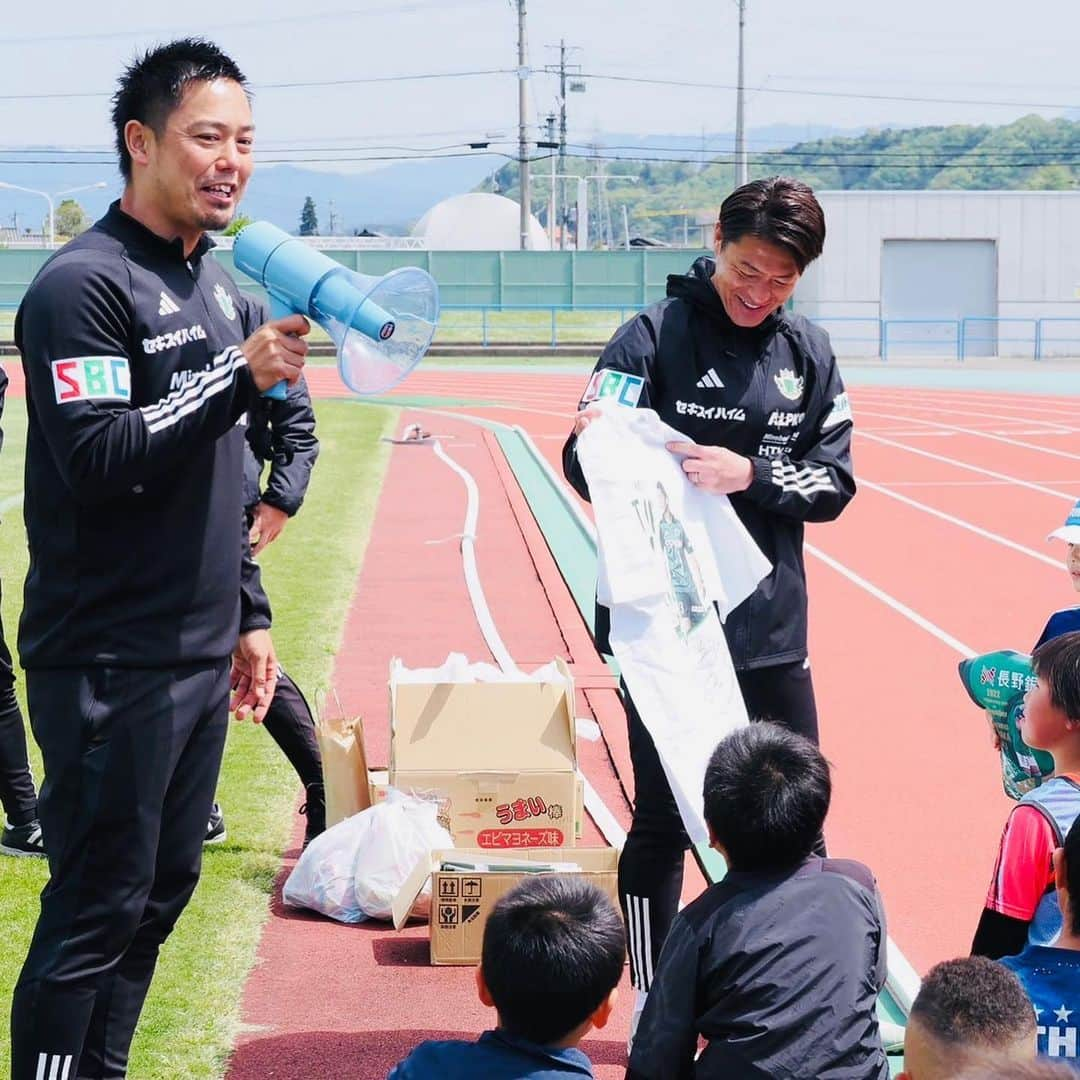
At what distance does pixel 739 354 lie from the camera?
400cm

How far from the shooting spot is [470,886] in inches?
185

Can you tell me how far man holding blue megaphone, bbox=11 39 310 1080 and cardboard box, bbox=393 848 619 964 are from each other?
1.66 m

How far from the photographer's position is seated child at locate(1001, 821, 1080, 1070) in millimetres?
2891

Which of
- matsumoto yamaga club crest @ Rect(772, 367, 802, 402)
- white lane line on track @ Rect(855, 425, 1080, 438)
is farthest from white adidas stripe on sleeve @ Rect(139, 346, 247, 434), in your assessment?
white lane line on track @ Rect(855, 425, 1080, 438)

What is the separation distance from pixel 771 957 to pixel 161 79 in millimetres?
2022

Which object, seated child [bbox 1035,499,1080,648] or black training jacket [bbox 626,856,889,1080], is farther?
seated child [bbox 1035,499,1080,648]

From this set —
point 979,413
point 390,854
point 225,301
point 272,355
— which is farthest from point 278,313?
point 979,413

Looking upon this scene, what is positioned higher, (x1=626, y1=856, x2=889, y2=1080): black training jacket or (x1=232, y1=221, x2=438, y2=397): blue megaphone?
(x1=232, y1=221, x2=438, y2=397): blue megaphone

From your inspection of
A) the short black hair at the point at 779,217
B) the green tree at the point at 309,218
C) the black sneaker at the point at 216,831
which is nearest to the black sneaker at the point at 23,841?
the black sneaker at the point at 216,831

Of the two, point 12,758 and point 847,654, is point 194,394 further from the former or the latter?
point 847,654

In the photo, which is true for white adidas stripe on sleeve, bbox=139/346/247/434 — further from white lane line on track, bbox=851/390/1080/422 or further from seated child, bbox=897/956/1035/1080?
white lane line on track, bbox=851/390/1080/422

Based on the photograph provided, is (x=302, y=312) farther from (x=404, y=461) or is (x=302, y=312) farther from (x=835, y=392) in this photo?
(x=404, y=461)

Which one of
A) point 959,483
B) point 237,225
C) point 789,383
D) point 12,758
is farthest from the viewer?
point 959,483

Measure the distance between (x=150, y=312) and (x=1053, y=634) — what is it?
2476mm
